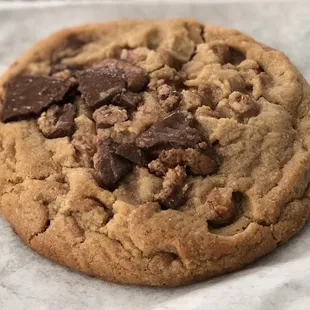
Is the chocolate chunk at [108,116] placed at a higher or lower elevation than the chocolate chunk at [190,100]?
lower

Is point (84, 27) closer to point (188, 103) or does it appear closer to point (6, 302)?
point (188, 103)

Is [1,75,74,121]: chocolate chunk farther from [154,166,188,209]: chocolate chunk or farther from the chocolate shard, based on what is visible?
[154,166,188,209]: chocolate chunk

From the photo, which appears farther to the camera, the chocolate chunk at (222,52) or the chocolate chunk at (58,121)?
the chocolate chunk at (222,52)

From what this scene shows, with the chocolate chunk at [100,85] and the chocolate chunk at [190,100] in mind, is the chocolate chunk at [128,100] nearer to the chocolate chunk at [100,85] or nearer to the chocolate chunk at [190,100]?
the chocolate chunk at [100,85]

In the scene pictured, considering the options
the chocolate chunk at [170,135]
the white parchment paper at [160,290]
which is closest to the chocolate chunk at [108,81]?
the chocolate chunk at [170,135]

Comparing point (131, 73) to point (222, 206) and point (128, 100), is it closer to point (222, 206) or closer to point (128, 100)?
point (128, 100)

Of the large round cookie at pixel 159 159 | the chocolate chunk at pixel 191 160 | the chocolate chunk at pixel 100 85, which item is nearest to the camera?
the large round cookie at pixel 159 159

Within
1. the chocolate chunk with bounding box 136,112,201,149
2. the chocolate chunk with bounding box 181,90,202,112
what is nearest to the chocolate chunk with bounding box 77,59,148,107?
the chocolate chunk with bounding box 181,90,202,112
